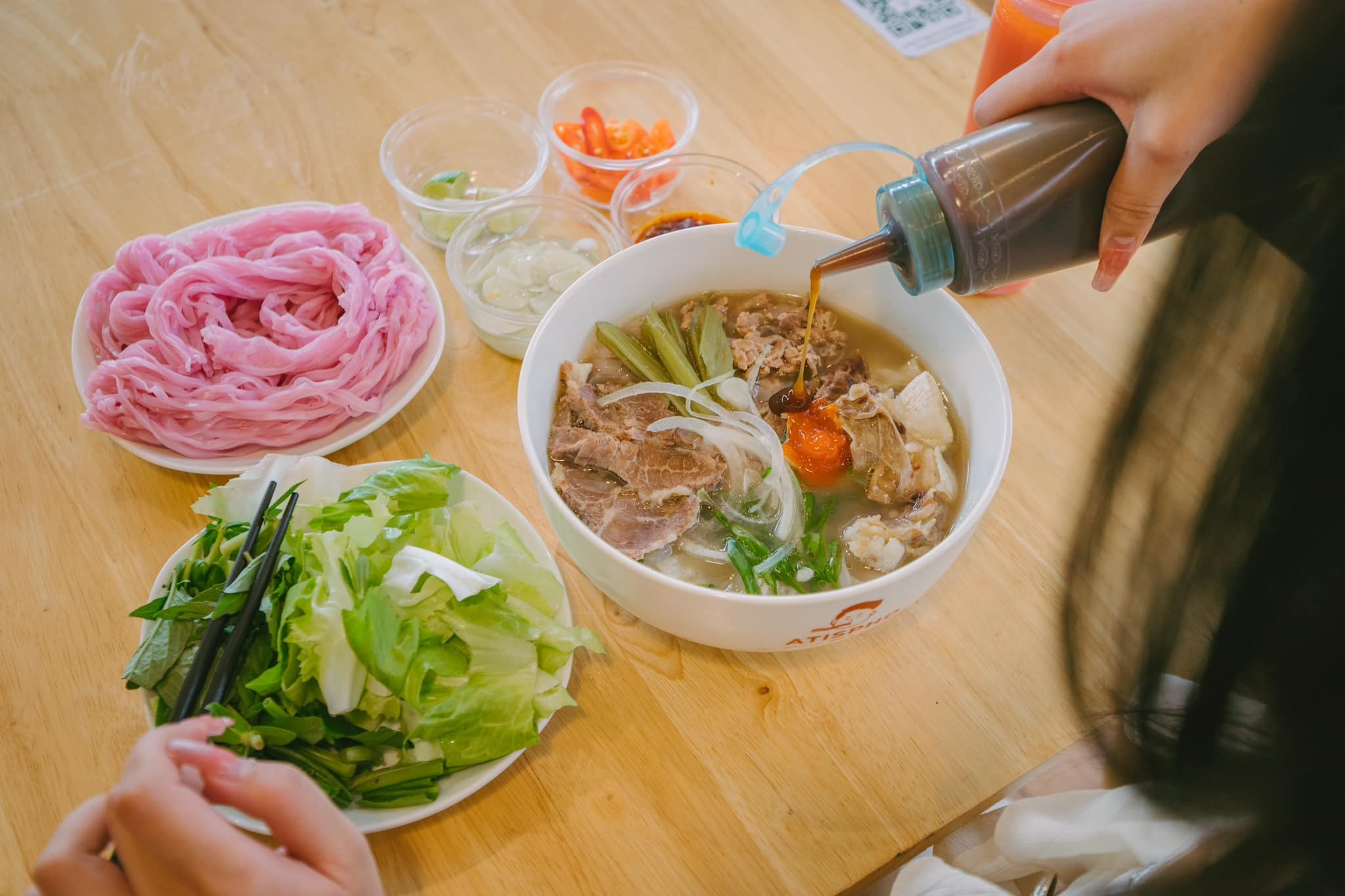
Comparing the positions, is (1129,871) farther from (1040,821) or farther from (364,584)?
(364,584)

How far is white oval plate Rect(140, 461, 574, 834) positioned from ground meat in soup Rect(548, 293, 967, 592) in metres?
0.08

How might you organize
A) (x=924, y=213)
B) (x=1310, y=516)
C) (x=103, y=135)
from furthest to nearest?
(x=103, y=135)
(x=924, y=213)
(x=1310, y=516)

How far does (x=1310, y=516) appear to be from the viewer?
1.37 ft

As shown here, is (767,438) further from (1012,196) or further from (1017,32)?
(1017,32)

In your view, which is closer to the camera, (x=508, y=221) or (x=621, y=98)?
(x=508, y=221)

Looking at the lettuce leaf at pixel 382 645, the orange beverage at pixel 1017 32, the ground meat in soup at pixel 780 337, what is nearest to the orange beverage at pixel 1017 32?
the orange beverage at pixel 1017 32

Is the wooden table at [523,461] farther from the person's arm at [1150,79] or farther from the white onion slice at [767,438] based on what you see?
the person's arm at [1150,79]

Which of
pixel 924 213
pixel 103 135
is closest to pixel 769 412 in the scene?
pixel 924 213

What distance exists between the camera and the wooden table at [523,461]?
1022 millimetres

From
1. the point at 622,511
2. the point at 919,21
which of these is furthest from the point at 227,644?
the point at 919,21

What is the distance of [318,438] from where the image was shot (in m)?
1.28

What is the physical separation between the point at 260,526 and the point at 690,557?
1.68 feet

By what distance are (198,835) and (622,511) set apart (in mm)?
586

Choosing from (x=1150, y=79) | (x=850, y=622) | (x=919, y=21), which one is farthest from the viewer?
(x=919, y=21)
